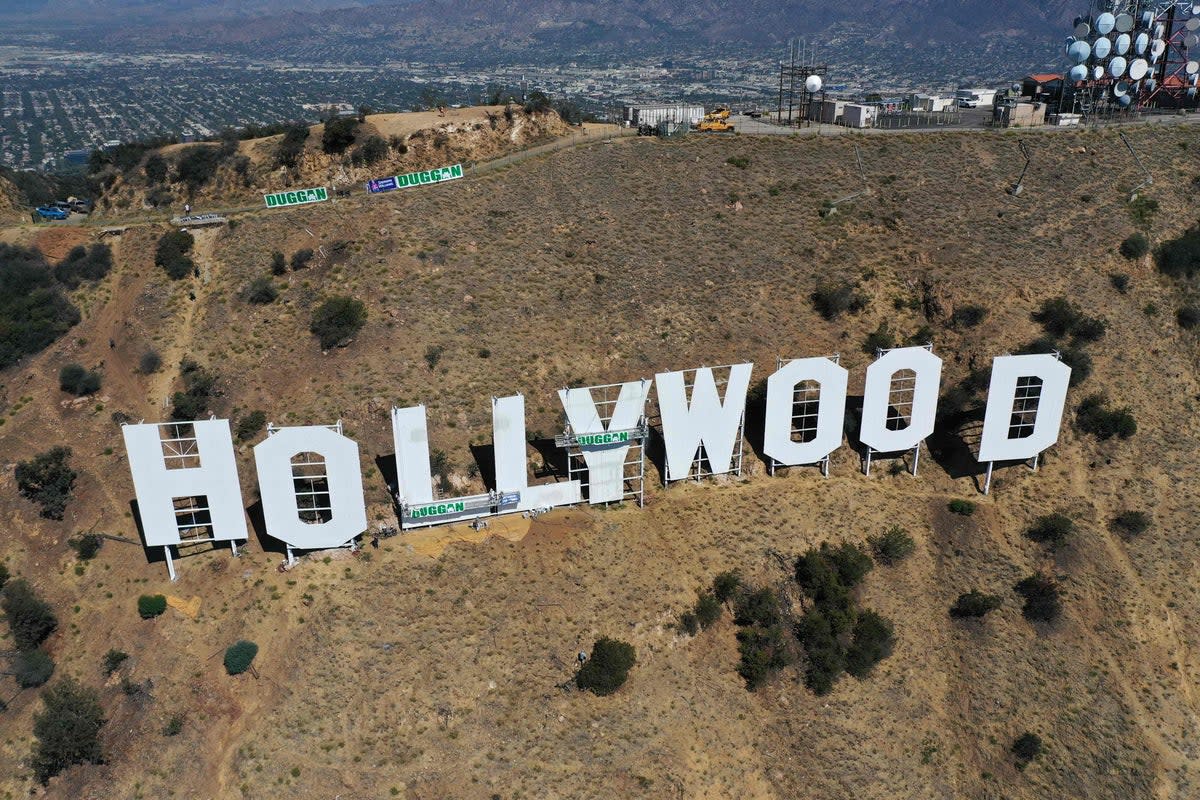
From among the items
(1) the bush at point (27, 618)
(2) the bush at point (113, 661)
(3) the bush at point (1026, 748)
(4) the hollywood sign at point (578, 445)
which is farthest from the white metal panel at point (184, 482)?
(3) the bush at point (1026, 748)

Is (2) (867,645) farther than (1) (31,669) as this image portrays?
Yes

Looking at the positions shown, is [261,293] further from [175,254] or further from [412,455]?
[412,455]

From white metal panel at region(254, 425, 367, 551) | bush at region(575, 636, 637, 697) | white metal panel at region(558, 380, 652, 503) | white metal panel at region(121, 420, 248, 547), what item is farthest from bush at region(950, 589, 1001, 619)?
white metal panel at region(121, 420, 248, 547)

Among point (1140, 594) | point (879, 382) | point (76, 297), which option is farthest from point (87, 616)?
point (1140, 594)

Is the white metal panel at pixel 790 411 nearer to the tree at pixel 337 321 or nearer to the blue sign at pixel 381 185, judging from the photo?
the tree at pixel 337 321

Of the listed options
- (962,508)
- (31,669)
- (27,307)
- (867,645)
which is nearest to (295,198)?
(27,307)
